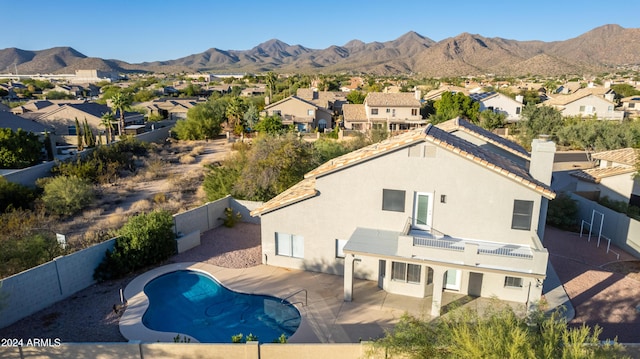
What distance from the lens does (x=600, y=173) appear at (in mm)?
28625

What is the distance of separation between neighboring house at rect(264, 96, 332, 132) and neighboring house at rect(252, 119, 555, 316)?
47.1 metres

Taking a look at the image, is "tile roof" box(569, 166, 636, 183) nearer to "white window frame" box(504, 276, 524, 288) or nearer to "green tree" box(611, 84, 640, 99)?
"white window frame" box(504, 276, 524, 288)

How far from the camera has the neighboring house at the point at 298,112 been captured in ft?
215

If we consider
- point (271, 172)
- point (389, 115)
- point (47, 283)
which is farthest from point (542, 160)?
point (389, 115)

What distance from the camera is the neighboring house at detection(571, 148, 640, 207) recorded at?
88.6 feet

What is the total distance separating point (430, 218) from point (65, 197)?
25.0 metres

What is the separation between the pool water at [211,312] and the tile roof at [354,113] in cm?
4886

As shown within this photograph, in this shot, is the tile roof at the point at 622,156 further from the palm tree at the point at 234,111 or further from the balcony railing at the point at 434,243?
the palm tree at the point at 234,111

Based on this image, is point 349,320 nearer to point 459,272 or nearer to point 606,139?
point 459,272

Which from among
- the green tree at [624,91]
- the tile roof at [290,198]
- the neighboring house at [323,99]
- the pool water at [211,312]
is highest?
the green tree at [624,91]

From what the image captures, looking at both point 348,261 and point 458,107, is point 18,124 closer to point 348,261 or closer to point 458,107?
point 348,261

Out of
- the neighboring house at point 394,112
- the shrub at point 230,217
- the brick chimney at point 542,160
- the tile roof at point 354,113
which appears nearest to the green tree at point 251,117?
the tile roof at point 354,113

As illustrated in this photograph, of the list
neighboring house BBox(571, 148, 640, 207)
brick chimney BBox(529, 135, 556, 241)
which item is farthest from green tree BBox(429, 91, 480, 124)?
brick chimney BBox(529, 135, 556, 241)

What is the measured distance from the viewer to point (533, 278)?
48.4 ft
